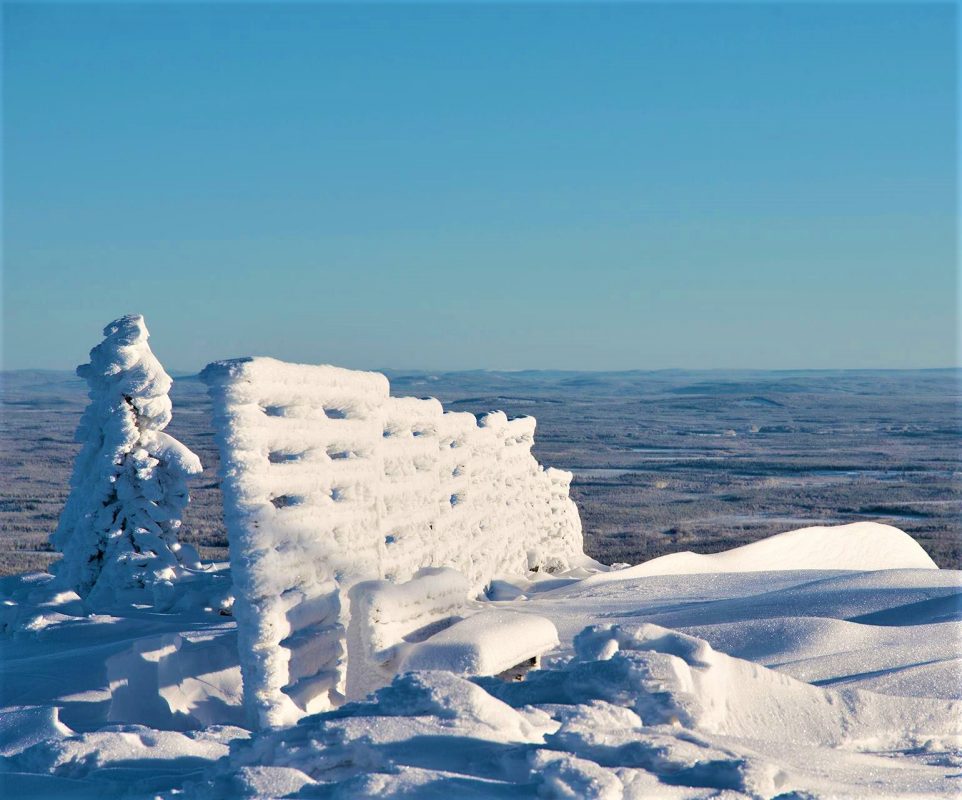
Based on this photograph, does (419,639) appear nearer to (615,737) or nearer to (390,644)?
(390,644)

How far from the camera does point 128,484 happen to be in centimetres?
1020

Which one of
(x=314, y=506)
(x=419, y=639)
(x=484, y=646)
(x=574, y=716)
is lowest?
(x=419, y=639)

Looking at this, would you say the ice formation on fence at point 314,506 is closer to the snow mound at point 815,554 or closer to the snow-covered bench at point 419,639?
the snow-covered bench at point 419,639

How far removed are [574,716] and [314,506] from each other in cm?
246

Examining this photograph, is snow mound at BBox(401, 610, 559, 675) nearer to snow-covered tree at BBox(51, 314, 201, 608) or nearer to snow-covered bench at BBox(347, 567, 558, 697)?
snow-covered bench at BBox(347, 567, 558, 697)

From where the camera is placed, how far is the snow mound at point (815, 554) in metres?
12.9

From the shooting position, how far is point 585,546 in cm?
2045

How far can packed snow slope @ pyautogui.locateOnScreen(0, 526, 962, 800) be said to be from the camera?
3.73 m

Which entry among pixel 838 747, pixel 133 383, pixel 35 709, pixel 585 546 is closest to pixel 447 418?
pixel 133 383

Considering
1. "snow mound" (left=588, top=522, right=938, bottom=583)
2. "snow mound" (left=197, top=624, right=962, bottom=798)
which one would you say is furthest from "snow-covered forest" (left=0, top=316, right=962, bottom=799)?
"snow mound" (left=588, top=522, right=938, bottom=583)

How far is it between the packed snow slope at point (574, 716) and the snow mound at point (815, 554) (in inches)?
171

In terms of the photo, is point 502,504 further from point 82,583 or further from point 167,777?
point 167,777

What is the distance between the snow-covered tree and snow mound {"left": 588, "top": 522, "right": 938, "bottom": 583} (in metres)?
4.88

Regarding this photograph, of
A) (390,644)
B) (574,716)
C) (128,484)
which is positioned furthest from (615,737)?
(128,484)
